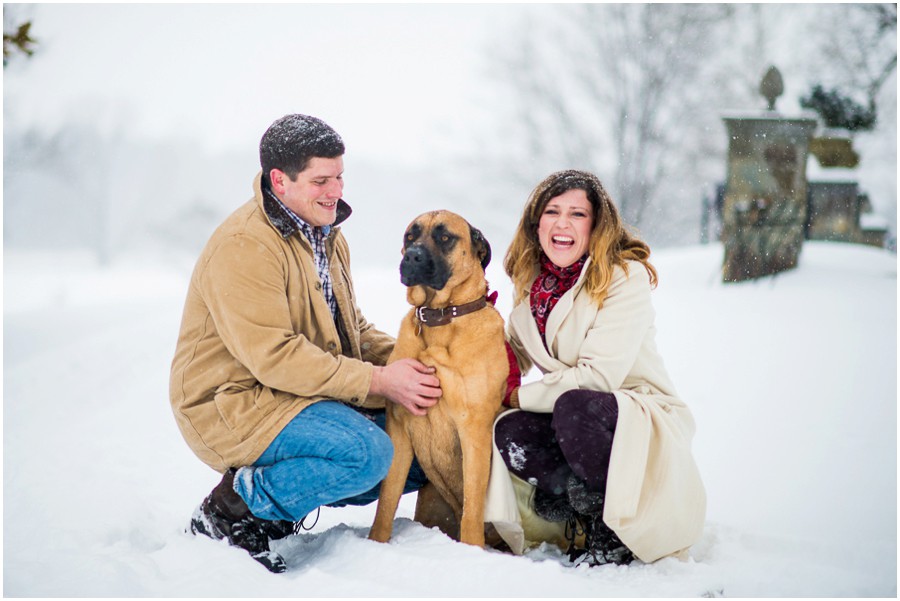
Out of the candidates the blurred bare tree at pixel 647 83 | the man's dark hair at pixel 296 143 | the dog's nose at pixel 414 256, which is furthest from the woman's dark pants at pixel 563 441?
the blurred bare tree at pixel 647 83

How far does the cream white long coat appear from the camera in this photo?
2.48 meters

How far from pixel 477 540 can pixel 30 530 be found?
6.16 ft

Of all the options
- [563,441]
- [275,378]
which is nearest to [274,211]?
[275,378]

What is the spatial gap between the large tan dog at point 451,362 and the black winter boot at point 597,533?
1.09 ft

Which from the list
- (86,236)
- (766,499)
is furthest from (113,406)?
(86,236)

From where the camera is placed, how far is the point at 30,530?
9.72 feet

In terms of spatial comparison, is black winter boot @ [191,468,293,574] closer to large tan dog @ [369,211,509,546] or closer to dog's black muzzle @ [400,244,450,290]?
large tan dog @ [369,211,509,546]

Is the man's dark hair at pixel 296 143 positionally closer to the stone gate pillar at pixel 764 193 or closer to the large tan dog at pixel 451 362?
the large tan dog at pixel 451 362

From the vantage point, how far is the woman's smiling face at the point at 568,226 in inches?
111

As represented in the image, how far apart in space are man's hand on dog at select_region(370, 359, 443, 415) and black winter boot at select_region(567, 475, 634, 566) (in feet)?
1.99

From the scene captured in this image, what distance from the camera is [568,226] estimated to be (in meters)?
2.82

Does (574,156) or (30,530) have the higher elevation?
(574,156)

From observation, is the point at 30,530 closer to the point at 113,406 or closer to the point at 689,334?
the point at 113,406

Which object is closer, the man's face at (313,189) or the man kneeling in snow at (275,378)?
the man kneeling in snow at (275,378)
